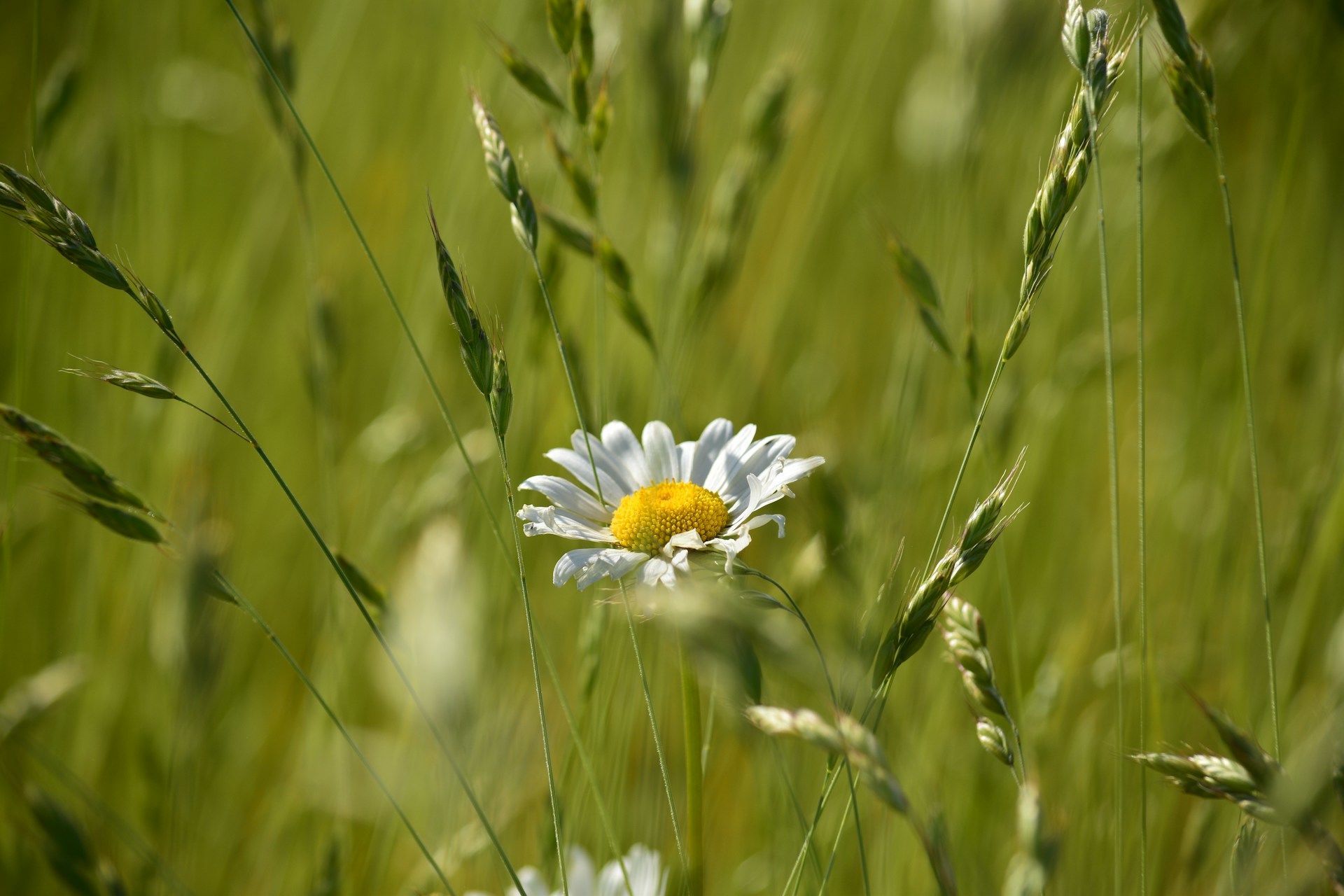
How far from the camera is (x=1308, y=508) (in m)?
1.51

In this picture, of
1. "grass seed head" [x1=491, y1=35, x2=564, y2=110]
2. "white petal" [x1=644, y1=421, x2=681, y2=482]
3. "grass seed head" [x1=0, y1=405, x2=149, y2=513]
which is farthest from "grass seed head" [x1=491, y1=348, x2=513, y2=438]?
"grass seed head" [x1=491, y1=35, x2=564, y2=110]

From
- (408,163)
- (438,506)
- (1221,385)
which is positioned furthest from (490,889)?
(408,163)

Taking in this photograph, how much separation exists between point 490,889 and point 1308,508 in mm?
1539

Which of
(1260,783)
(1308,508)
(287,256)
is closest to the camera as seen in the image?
(1260,783)

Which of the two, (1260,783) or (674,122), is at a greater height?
(674,122)

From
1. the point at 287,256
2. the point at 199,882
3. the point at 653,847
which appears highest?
the point at 287,256

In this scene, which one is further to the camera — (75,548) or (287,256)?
(287,256)

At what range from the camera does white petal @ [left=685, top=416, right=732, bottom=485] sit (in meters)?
1.24

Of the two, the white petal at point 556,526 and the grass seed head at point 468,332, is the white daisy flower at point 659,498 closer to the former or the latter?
the white petal at point 556,526

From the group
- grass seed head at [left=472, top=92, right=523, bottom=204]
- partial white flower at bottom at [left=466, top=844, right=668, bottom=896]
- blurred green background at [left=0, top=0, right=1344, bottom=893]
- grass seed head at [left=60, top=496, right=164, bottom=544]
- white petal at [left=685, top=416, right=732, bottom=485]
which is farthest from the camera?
blurred green background at [left=0, top=0, right=1344, bottom=893]

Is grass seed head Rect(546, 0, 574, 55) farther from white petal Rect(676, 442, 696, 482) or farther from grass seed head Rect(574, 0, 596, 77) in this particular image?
white petal Rect(676, 442, 696, 482)

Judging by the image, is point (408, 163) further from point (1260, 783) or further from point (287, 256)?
point (1260, 783)

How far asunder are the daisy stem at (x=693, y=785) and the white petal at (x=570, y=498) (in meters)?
0.27

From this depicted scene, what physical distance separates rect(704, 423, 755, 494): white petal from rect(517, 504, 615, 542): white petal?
0.16m
